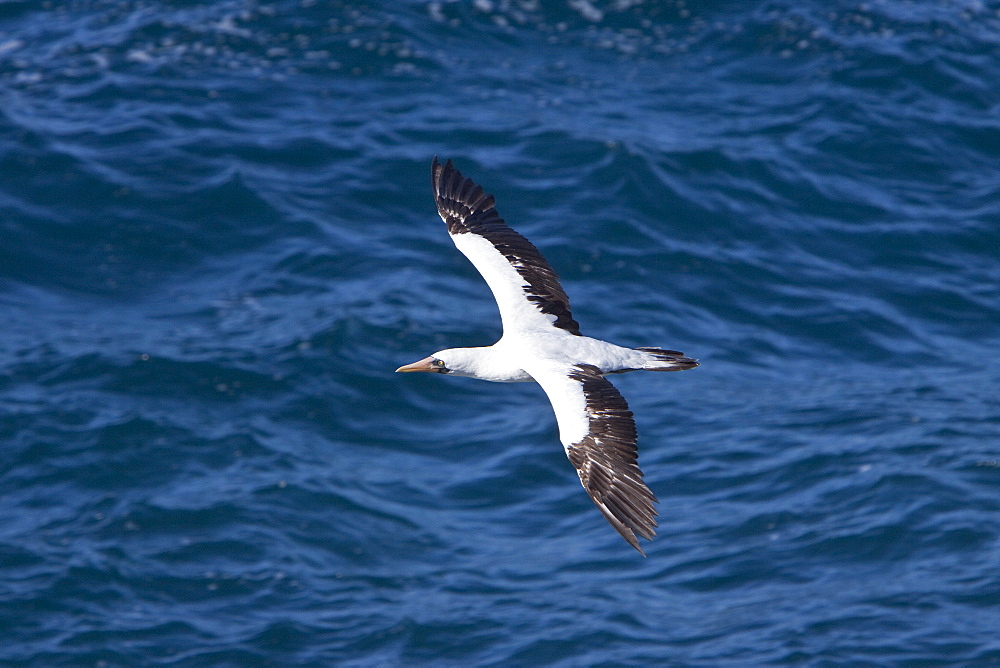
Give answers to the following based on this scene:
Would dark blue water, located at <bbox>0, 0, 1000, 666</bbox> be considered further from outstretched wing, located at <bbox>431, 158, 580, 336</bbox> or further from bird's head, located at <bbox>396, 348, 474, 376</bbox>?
outstretched wing, located at <bbox>431, 158, 580, 336</bbox>

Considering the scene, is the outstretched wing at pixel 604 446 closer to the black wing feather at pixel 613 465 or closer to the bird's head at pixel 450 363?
the black wing feather at pixel 613 465

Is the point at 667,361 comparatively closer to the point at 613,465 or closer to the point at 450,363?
the point at 613,465

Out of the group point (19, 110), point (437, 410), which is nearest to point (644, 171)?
point (437, 410)

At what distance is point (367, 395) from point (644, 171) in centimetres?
587

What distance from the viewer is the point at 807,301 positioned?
16.4 m

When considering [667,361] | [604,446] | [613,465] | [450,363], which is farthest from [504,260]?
[613,465]

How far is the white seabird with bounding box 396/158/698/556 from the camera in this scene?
884cm

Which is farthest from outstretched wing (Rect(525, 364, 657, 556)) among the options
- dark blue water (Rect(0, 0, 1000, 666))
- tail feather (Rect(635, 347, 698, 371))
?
dark blue water (Rect(0, 0, 1000, 666))

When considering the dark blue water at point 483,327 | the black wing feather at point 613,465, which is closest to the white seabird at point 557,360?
the black wing feather at point 613,465

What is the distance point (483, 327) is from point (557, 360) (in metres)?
6.08

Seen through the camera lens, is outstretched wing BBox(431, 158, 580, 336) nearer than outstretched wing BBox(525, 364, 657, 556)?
No

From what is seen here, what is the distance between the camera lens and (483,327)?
1611 cm

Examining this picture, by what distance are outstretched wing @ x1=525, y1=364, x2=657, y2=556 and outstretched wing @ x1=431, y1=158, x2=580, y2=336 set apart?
44.8 inches

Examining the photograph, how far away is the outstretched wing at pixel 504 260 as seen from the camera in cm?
1088
